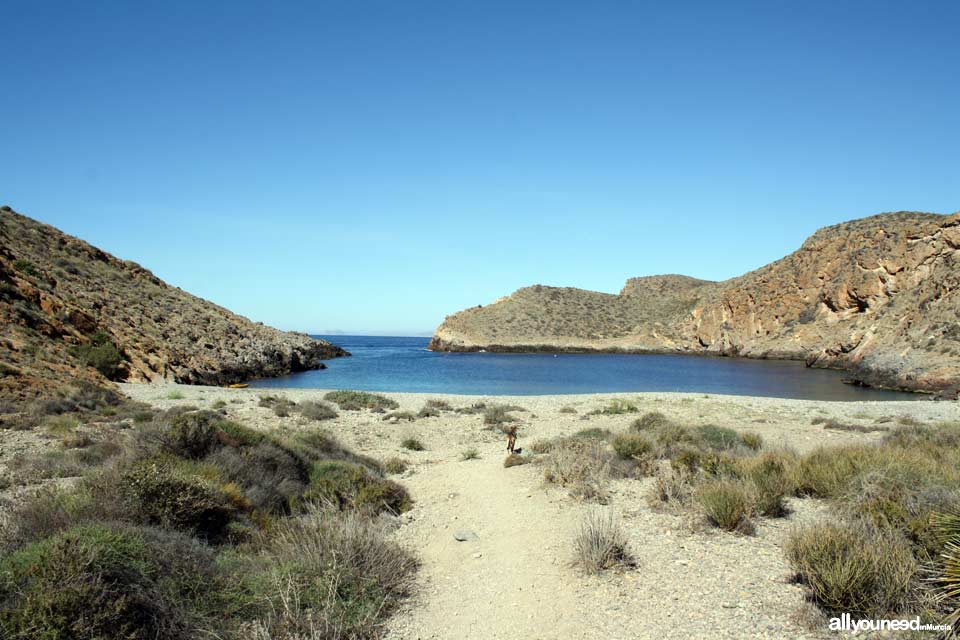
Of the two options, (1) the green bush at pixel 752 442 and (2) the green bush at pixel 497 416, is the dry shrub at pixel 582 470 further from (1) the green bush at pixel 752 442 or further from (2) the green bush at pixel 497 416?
(2) the green bush at pixel 497 416

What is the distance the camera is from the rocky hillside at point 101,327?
21.1 metres

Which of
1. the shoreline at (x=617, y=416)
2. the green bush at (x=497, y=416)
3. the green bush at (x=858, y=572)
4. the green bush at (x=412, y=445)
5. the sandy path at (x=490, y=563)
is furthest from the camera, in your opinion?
the green bush at (x=497, y=416)

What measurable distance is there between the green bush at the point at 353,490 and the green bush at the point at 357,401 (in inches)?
467

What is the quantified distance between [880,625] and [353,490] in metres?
6.87

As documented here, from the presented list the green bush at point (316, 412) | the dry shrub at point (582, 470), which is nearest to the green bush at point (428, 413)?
the green bush at point (316, 412)

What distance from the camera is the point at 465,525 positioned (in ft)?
26.2

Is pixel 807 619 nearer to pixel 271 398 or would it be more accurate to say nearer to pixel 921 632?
pixel 921 632

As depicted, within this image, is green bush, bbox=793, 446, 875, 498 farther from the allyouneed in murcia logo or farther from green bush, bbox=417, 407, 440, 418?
green bush, bbox=417, 407, 440, 418

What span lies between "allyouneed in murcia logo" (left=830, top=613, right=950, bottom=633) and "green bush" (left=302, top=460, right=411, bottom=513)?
5.88 metres

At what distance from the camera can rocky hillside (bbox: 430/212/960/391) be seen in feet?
137

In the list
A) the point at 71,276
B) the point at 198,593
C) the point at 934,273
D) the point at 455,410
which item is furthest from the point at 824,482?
the point at 934,273

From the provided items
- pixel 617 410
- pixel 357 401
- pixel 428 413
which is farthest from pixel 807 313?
pixel 357 401

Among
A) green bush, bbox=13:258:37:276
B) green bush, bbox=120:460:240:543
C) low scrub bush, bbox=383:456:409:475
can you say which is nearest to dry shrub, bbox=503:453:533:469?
low scrub bush, bbox=383:456:409:475

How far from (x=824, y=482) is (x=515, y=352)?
84.8 m
